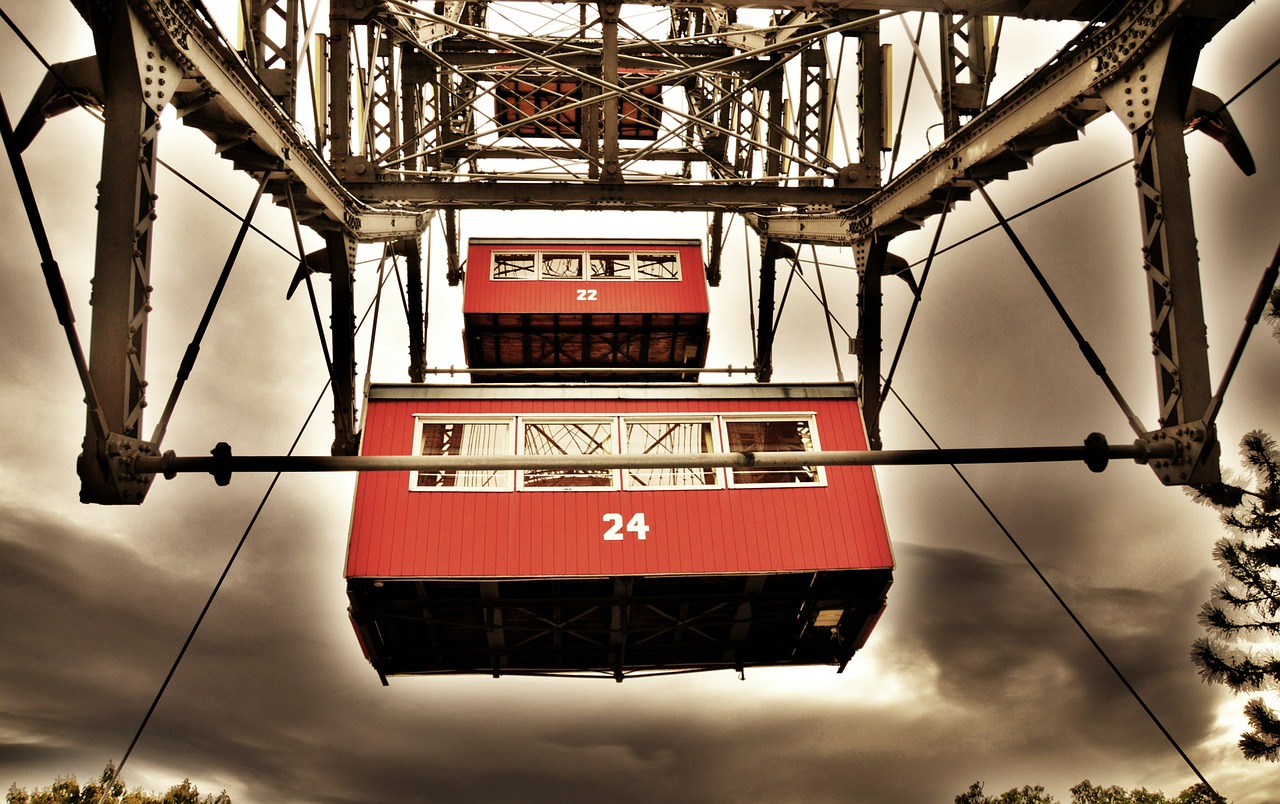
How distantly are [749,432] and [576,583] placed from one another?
333 centimetres

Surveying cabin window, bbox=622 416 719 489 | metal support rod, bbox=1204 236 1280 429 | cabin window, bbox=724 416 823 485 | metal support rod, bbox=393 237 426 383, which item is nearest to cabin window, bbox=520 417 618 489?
cabin window, bbox=622 416 719 489

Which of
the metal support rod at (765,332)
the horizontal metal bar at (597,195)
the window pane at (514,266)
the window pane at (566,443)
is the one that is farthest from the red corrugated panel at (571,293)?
the horizontal metal bar at (597,195)

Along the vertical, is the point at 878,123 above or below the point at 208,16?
above

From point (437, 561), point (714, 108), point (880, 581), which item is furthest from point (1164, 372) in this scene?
point (437, 561)

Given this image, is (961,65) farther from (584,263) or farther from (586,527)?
(584,263)

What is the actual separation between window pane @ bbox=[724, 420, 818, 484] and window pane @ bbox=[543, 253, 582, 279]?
25.5 feet

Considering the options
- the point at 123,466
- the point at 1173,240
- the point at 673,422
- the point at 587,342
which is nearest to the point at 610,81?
the point at 673,422

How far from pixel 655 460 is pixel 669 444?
6.77m

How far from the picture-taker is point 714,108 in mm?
13484

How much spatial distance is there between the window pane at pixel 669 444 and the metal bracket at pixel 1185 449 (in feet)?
23.6

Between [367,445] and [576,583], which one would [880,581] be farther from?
[367,445]

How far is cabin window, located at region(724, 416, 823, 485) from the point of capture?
13836 mm

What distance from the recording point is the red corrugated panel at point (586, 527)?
504 inches

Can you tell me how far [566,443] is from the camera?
14672 millimetres
